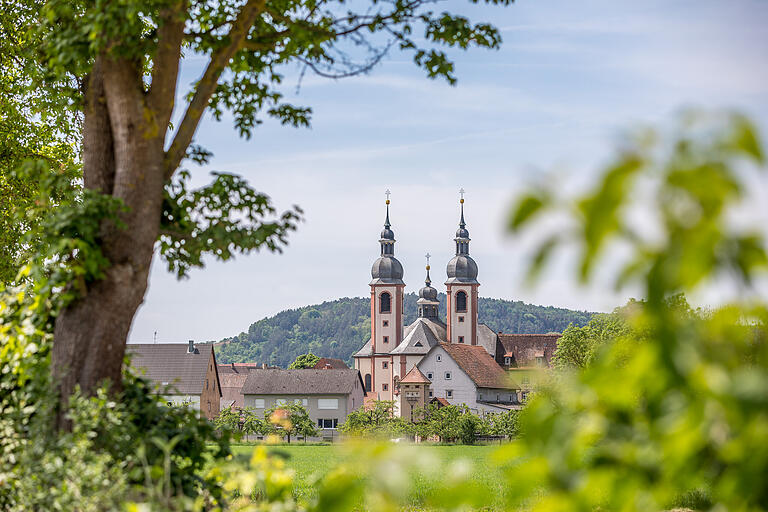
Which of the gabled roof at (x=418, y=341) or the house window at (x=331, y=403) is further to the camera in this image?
the gabled roof at (x=418, y=341)

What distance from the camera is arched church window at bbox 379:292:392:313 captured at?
109m

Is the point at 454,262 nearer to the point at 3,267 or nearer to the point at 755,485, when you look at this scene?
the point at 3,267

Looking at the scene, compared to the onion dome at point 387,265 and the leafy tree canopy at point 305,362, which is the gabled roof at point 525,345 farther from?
the leafy tree canopy at point 305,362

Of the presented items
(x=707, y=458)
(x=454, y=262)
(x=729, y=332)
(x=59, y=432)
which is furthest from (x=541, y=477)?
(x=454, y=262)

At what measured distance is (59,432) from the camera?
4828mm

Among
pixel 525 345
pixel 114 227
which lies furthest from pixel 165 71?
pixel 525 345

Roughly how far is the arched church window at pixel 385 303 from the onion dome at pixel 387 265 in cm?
196

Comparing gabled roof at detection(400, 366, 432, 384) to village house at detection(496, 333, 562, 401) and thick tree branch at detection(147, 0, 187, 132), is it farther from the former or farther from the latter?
thick tree branch at detection(147, 0, 187, 132)

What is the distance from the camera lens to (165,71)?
5453mm

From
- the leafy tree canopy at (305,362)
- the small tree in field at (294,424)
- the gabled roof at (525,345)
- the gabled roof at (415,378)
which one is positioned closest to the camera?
the small tree in field at (294,424)

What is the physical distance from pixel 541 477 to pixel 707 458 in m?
0.36

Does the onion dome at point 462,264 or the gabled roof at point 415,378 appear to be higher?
the onion dome at point 462,264

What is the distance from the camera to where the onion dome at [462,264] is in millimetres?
109500

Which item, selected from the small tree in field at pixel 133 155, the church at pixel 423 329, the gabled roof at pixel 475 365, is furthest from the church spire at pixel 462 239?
the small tree in field at pixel 133 155
